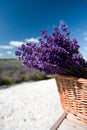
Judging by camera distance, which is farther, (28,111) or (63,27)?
(28,111)

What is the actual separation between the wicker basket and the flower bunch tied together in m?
0.04

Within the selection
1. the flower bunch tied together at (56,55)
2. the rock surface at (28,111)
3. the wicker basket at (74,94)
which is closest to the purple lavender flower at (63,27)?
the flower bunch tied together at (56,55)

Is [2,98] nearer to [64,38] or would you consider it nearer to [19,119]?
[19,119]

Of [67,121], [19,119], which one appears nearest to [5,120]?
[19,119]

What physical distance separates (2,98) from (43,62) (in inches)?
180

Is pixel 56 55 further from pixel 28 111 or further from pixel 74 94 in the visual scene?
pixel 28 111

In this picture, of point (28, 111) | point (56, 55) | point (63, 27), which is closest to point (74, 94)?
point (56, 55)

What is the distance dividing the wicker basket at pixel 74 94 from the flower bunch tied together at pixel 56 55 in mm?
42

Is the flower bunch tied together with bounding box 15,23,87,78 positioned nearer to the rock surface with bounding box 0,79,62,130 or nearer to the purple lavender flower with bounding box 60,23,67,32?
the purple lavender flower with bounding box 60,23,67,32

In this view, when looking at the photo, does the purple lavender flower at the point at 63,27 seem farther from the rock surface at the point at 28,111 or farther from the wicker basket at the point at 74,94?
the rock surface at the point at 28,111

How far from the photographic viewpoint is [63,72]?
0.67m

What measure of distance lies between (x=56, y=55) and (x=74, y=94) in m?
0.15

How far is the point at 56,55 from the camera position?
61cm

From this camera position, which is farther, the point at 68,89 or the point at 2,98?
the point at 2,98
